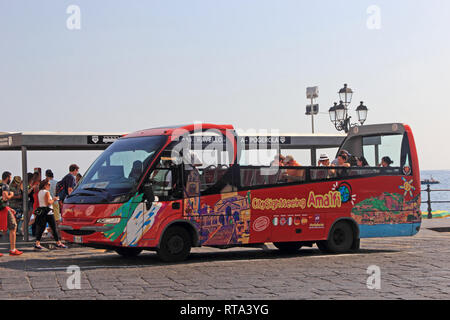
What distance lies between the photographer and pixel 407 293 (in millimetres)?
9172

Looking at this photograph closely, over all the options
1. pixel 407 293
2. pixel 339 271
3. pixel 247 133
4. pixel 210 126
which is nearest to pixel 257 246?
pixel 247 133

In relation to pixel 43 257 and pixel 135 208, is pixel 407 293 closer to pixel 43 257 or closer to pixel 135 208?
pixel 135 208

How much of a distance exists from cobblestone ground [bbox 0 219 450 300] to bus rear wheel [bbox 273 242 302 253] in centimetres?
18

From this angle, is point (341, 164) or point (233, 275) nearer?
point (233, 275)

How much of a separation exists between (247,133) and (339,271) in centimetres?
496

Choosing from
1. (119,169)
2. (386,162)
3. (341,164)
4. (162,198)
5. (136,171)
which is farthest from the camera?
(386,162)

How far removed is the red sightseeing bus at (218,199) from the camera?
13258mm

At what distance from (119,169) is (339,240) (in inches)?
203

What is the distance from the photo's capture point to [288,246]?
1656 cm

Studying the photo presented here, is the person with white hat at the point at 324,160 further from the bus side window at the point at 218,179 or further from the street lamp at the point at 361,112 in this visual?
the street lamp at the point at 361,112

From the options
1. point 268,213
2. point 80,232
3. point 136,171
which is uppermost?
point 136,171

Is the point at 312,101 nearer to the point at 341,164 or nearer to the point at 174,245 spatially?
the point at 341,164
